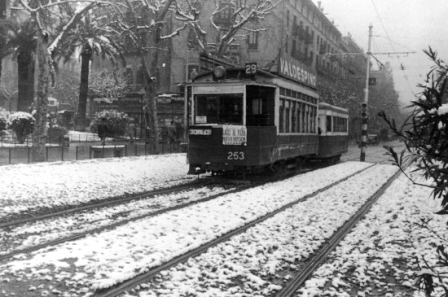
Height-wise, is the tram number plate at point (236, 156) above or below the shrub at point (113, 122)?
below

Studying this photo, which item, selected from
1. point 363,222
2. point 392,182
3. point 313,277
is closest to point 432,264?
point 313,277

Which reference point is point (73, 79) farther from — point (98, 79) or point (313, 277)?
point (313, 277)

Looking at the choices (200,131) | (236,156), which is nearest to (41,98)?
(200,131)

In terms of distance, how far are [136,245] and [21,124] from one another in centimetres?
A: 1969

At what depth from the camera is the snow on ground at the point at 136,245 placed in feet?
16.2

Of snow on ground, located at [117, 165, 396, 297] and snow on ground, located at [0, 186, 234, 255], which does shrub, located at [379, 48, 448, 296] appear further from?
snow on ground, located at [0, 186, 234, 255]

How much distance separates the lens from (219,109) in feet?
44.3

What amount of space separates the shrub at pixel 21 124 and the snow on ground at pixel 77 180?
7.87m

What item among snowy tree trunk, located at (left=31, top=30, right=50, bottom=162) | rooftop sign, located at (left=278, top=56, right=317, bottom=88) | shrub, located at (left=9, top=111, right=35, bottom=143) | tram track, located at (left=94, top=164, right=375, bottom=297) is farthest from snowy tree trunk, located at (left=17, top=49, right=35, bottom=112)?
tram track, located at (left=94, top=164, right=375, bottom=297)

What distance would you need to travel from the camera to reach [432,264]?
5.58 meters

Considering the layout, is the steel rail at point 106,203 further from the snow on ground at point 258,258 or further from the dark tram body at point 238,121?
the snow on ground at point 258,258

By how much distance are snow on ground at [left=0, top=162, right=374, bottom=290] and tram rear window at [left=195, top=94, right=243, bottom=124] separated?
4056 mm

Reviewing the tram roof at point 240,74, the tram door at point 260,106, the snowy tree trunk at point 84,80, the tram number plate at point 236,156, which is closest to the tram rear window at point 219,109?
the tram door at point 260,106

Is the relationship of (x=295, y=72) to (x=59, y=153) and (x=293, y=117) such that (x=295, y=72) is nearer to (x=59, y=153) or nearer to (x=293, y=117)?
(x=293, y=117)
